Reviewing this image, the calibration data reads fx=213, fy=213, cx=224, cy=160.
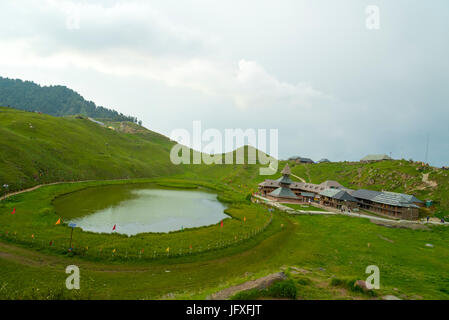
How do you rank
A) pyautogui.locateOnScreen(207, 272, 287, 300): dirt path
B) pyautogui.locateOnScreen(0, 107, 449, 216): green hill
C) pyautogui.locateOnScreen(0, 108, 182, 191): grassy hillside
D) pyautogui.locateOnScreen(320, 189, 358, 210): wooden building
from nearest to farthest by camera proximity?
pyautogui.locateOnScreen(207, 272, 287, 300): dirt path, pyautogui.locateOnScreen(0, 108, 182, 191): grassy hillside, pyautogui.locateOnScreen(0, 107, 449, 216): green hill, pyautogui.locateOnScreen(320, 189, 358, 210): wooden building

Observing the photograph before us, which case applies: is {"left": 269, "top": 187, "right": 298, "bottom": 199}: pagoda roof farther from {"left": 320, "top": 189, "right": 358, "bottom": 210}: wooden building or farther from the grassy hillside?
the grassy hillside

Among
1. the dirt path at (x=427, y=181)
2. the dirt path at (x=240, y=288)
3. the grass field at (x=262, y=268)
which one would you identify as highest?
the dirt path at (x=427, y=181)

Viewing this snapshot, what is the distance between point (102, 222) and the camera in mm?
39938

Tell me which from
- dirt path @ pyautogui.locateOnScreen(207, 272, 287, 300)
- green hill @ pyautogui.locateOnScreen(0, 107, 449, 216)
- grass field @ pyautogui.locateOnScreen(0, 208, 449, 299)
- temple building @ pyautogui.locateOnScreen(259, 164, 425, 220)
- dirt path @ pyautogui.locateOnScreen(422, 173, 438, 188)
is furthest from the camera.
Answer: dirt path @ pyautogui.locateOnScreen(422, 173, 438, 188)

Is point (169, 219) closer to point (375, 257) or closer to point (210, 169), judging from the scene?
point (375, 257)

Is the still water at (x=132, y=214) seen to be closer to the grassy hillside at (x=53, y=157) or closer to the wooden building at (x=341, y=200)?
the grassy hillside at (x=53, y=157)

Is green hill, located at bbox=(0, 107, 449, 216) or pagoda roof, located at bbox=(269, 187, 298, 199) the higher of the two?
green hill, located at bbox=(0, 107, 449, 216)

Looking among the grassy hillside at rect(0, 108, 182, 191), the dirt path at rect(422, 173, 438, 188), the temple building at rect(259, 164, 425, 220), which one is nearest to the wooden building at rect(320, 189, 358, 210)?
the temple building at rect(259, 164, 425, 220)

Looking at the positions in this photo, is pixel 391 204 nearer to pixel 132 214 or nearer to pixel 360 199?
pixel 360 199

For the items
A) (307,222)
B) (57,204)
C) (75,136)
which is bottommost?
(307,222)

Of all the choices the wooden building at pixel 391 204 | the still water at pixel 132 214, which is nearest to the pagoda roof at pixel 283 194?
the wooden building at pixel 391 204

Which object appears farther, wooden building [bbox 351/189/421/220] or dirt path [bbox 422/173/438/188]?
dirt path [bbox 422/173/438/188]
